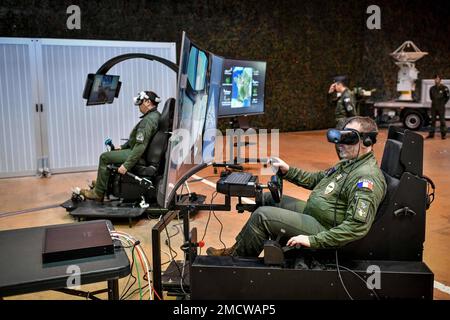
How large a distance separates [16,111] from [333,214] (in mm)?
6351

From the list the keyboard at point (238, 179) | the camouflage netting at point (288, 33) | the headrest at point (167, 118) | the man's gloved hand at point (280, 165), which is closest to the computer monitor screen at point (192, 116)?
the keyboard at point (238, 179)

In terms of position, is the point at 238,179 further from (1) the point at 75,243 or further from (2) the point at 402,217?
(1) the point at 75,243

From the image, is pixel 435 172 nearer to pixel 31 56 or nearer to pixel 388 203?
pixel 388 203

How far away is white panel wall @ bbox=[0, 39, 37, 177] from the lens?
760 centimetres

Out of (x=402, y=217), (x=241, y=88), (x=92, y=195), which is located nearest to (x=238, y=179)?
(x=402, y=217)

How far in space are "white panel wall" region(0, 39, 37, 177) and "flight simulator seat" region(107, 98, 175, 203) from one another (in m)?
2.91

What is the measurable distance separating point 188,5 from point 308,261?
9.45m

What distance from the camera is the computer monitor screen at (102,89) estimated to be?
577cm

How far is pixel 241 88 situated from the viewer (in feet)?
22.7

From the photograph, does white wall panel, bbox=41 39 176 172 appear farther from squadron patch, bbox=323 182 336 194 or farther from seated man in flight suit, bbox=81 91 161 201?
squadron patch, bbox=323 182 336 194

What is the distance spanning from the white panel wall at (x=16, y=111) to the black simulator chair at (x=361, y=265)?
230 inches

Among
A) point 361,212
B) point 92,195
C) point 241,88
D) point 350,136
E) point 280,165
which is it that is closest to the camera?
point 361,212

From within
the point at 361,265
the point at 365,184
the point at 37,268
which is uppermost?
the point at 365,184

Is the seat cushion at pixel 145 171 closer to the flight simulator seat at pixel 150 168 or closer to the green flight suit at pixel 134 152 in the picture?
the flight simulator seat at pixel 150 168
